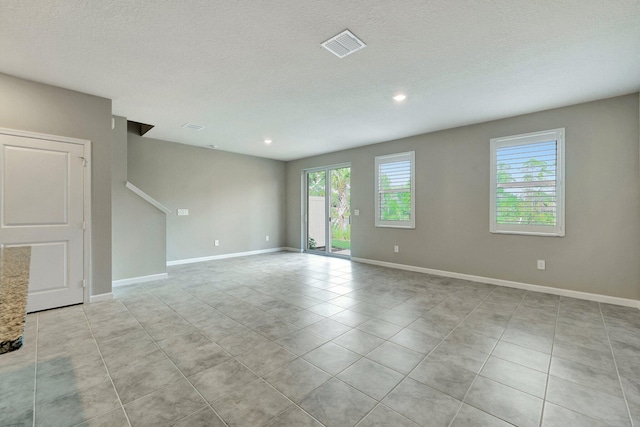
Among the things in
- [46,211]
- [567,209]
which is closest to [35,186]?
[46,211]

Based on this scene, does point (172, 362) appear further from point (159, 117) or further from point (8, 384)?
point (159, 117)

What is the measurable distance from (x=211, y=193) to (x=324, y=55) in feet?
15.8

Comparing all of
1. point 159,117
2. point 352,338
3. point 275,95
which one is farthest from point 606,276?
point 159,117

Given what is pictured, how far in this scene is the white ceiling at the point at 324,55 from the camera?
81.0 inches

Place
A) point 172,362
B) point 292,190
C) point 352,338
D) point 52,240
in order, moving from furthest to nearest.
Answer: point 292,190
point 52,240
point 352,338
point 172,362

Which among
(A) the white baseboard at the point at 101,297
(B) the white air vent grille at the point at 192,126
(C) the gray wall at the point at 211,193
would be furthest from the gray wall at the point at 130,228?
(C) the gray wall at the point at 211,193

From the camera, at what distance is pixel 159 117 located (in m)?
4.40

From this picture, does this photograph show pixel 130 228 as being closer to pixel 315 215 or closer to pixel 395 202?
pixel 315 215

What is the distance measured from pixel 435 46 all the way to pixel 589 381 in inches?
113

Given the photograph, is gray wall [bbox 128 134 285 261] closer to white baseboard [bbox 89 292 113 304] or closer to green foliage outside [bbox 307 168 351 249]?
green foliage outside [bbox 307 168 351 249]

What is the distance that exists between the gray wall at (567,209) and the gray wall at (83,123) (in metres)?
4.65

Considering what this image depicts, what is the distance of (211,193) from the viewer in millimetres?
6559

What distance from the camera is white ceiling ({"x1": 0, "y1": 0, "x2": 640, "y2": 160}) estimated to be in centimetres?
206

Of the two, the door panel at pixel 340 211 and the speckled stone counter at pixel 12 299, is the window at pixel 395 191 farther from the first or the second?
the speckled stone counter at pixel 12 299
